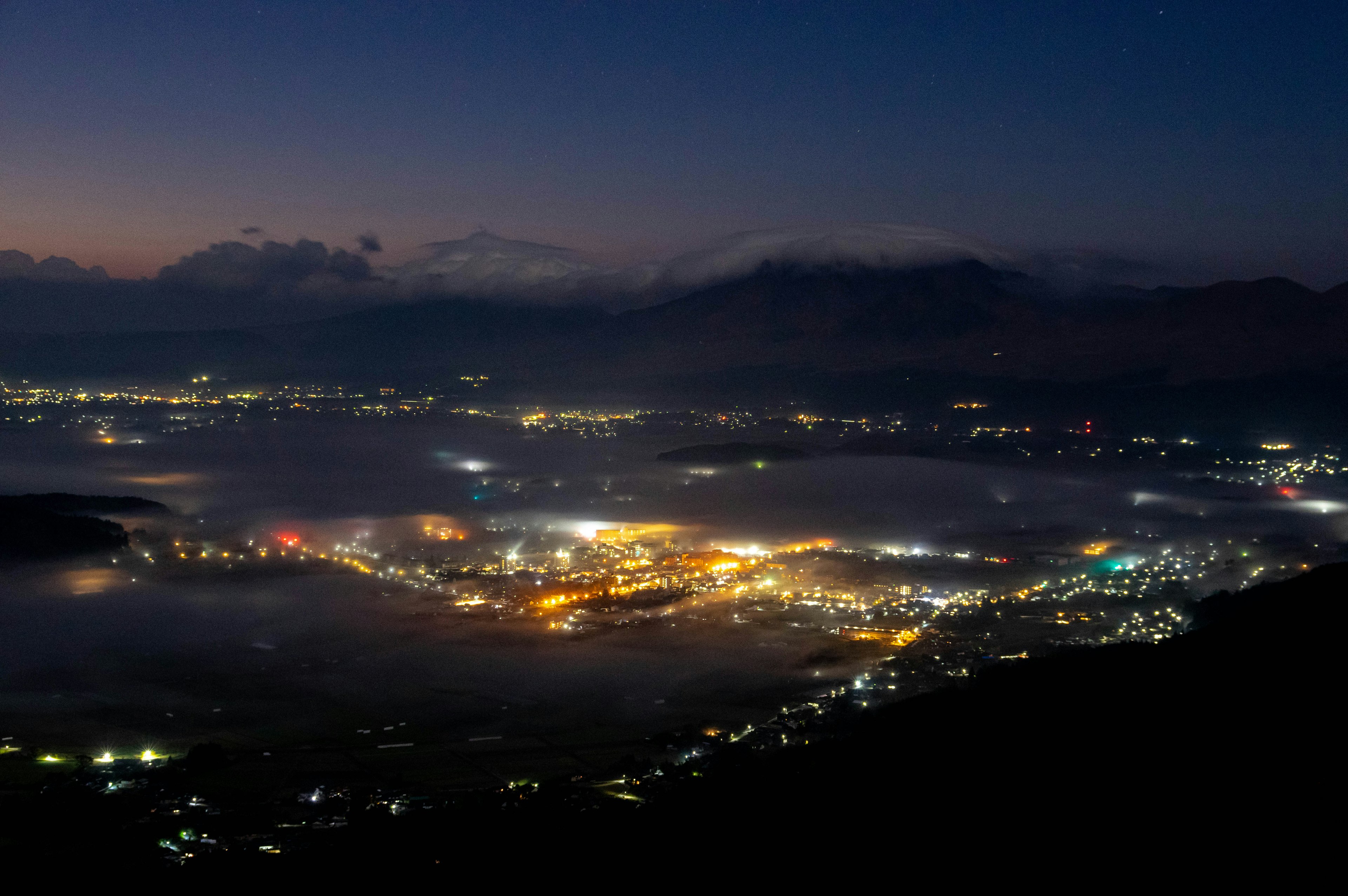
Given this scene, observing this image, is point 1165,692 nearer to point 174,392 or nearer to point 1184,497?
point 1184,497

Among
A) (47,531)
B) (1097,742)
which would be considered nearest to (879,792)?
(1097,742)

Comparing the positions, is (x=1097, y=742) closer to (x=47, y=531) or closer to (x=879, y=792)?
(x=879, y=792)

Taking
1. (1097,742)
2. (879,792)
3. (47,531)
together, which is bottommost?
(879,792)

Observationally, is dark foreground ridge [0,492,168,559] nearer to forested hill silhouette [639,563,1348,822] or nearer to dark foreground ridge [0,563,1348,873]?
dark foreground ridge [0,563,1348,873]

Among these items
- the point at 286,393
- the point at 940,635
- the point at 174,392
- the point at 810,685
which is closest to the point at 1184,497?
the point at 940,635

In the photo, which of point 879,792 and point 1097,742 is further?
point 1097,742

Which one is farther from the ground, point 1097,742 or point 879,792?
point 1097,742

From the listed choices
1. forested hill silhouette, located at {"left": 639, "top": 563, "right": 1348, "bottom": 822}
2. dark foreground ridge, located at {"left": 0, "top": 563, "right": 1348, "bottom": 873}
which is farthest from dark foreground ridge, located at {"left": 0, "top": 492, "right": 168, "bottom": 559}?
forested hill silhouette, located at {"left": 639, "top": 563, "right": 1348, "bottom": 822}
